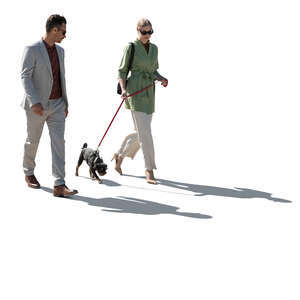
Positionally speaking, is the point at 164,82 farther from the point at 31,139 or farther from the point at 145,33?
the point at 31,139

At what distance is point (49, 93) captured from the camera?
6516 mm

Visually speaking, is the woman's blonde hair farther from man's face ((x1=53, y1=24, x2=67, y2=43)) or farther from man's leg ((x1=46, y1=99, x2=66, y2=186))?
man's leg ((x1=46, y1=99, x2=66, y2=186))

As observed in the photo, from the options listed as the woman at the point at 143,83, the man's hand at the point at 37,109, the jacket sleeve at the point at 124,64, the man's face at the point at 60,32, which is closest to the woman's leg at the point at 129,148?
the woman at the point at 143,83

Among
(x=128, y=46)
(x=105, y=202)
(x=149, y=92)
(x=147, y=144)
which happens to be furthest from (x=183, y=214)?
(x=128, y=46)

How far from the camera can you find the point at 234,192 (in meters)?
7.15

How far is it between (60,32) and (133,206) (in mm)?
2374

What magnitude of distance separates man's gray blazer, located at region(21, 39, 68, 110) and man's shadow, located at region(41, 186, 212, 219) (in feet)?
4.62

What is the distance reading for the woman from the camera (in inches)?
283

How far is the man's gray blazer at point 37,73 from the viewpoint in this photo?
633cm

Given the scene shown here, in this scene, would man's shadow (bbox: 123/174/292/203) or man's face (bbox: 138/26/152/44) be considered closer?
man's shadow (bbox: 123/174/292/203)

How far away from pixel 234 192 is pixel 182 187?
2.51 feet

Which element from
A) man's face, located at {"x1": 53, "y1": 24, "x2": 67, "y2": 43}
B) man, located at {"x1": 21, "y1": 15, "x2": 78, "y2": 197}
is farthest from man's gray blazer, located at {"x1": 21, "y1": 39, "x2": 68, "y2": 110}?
man's face, located at {"x1": 53, "y1": 24, "x2": 67, "y2": 43}

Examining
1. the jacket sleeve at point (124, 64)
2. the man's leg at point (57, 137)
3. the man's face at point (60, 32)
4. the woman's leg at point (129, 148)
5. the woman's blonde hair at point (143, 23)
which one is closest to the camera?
the man's face at point (60, 32)

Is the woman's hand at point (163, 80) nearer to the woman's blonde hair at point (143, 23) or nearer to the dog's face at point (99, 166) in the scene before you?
the woman's blonde hair at point (143, 23)
